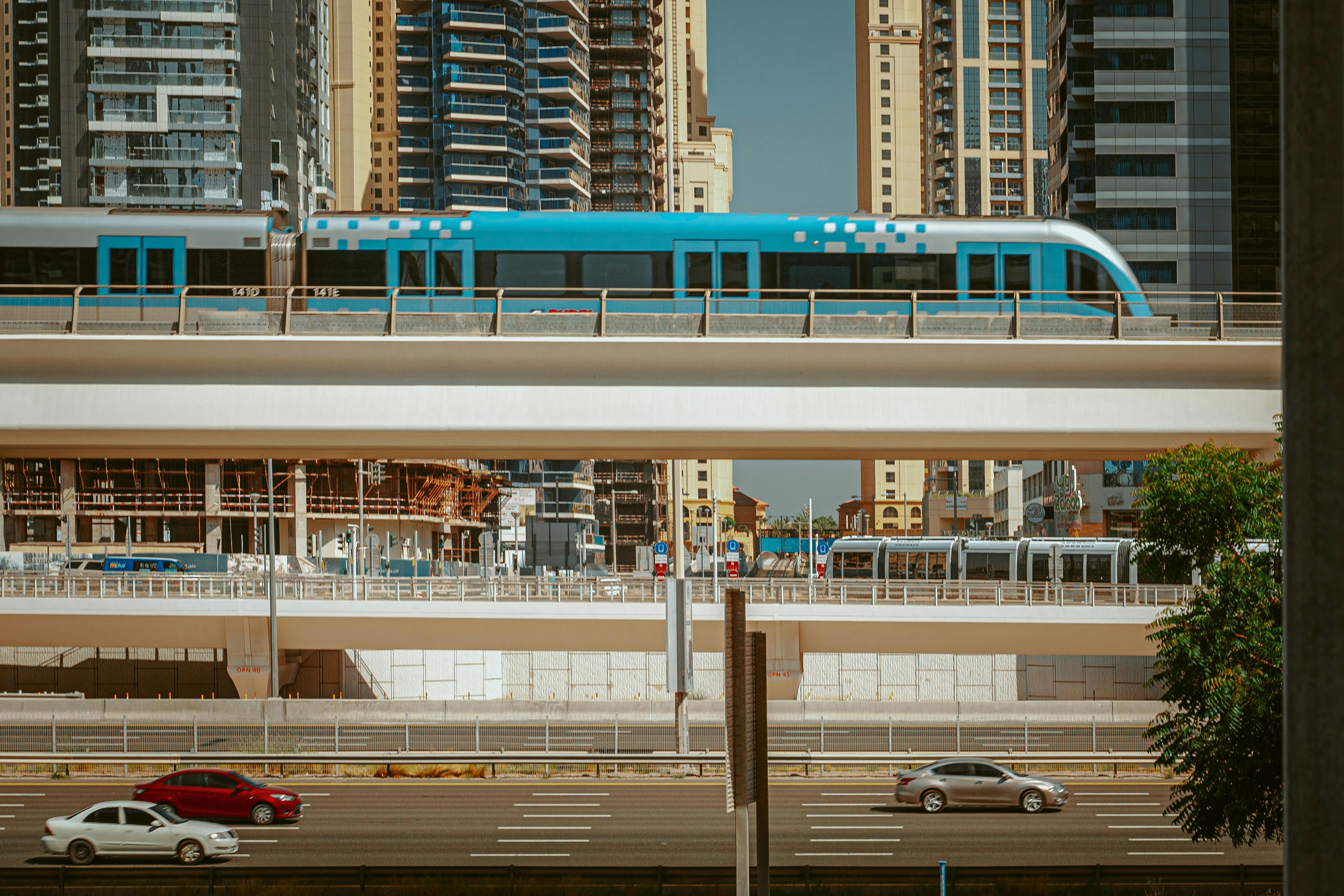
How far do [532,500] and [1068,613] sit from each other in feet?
260

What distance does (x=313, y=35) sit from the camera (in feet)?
409

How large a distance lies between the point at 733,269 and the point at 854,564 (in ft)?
83.1

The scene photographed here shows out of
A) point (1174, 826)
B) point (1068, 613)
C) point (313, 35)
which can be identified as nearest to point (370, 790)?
point (1174, 826)

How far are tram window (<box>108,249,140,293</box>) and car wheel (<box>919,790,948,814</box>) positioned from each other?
2006 cm

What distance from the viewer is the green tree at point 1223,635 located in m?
14.9

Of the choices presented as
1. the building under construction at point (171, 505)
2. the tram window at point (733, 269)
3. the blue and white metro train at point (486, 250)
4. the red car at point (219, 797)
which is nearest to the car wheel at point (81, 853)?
the red car at point (219, 797)

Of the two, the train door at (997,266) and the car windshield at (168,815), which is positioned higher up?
the train door at (997,266)

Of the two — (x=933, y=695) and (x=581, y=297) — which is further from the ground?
(x=581, y=297)

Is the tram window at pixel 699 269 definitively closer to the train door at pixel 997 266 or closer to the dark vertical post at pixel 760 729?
the train door at pixel 997 266

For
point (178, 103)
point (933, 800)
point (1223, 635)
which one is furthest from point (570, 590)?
point (178, 103)

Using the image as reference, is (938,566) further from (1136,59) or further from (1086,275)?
(1136,59)

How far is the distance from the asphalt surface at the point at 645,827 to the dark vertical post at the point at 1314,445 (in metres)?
16.8

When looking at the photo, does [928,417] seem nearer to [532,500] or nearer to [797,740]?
[797,740]

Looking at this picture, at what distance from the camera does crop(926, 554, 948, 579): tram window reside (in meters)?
50.9
